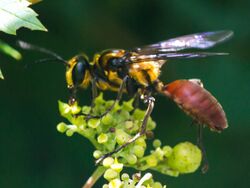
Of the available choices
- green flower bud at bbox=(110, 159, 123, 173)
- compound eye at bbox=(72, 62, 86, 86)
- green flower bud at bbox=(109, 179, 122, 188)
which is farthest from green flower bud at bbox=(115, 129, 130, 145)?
compound eye at bbox=(72, 62, 86, 86)

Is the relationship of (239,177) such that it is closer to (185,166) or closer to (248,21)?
(248,21)

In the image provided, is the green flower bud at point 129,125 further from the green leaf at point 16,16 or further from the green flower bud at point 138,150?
the green leaf at point 16,16

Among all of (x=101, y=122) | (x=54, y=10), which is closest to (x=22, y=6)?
(x=101, y=122)

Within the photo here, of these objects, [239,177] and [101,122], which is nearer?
[101,122]

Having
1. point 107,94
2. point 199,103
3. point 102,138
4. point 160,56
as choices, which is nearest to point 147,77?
point 160,56

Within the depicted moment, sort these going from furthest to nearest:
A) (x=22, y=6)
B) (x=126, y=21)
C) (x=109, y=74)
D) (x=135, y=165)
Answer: (x=126, y=21)
(x=109, y=74)
(x=135, y=165)
(x=22, y=6)
